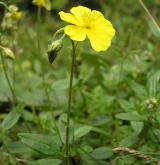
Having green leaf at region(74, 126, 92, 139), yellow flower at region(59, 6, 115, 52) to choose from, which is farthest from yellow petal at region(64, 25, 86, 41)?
green leaf at region(74, 126, 92, 139)

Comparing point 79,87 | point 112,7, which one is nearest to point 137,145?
point 79,87

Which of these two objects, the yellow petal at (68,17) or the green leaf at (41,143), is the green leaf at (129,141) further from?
the yellow petal at (68,17)

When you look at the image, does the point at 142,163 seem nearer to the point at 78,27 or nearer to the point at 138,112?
the point at 138,112

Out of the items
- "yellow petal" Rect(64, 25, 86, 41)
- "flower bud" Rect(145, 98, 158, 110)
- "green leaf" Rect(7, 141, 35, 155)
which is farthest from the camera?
"green leaf" Rect(7, 141, 35, 155)

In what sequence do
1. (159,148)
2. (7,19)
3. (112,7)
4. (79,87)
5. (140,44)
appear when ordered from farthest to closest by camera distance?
1. (112,7)
2. (140,44)
3. (79,87)
4. (7,19)
5. (159,148)

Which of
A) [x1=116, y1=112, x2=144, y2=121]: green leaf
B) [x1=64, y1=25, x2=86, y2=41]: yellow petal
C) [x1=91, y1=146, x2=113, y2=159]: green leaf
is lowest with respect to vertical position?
[x1=91, y1=146, x2=113, y2=159]: green leaf

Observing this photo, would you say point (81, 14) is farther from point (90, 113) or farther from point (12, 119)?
point (90, 113)

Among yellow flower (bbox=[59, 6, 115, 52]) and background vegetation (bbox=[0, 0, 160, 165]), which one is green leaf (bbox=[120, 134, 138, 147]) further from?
yellow flower (bbox=[59, 6, 115, 52])
